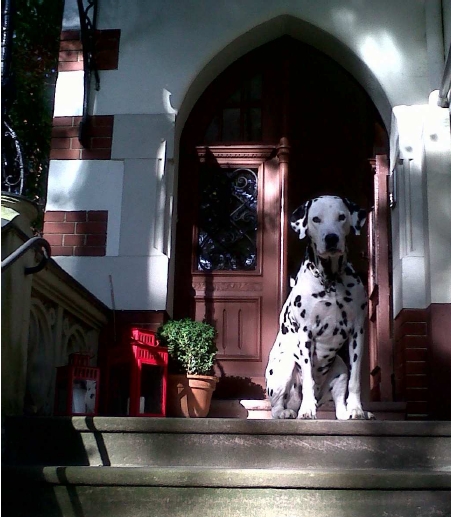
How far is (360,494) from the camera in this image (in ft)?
9.43

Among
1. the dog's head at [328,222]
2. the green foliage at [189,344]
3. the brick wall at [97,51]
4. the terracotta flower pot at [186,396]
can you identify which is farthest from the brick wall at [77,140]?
the dog's head at [328,222]

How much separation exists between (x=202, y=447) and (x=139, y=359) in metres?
1.26

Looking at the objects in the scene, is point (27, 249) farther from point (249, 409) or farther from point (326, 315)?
point (249, 409)

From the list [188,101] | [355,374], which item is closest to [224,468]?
[355,374]

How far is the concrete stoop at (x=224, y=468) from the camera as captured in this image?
9.43 feet

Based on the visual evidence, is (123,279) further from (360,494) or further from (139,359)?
(360,494)

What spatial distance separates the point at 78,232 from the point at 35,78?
552 cm

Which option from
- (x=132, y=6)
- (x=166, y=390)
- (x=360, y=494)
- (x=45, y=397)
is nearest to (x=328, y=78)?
(x=132, y=6)

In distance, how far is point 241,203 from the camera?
6.12m

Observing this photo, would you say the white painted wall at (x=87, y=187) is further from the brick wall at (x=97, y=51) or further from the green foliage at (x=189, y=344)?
the green foliage at (x=189, y=344)

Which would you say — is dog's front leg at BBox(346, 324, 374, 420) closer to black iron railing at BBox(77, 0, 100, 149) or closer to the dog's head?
the dog's head

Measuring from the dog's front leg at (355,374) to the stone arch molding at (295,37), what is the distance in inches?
93.6

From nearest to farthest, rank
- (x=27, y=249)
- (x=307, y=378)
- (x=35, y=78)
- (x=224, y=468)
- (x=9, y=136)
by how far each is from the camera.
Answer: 1. (x=224, y=468)
2. (x=27, y=249)
3. (x=307, y=378)
4. (x=9, y=136)
5. (x=35, y=78)

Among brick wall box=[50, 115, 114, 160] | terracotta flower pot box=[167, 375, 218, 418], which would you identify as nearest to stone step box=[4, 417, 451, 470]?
terracotta flower pot box=[167, 375, 218, 418]
